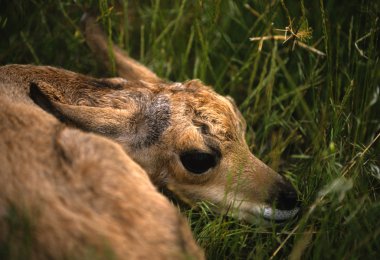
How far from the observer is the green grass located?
3992 millimetres

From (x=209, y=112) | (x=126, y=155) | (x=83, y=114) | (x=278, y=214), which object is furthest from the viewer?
(x=209, y=112)

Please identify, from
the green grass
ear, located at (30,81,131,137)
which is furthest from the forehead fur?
the green grass

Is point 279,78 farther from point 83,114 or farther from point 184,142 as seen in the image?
point 83,114

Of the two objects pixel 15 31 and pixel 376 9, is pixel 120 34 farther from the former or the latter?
pixel 376 9

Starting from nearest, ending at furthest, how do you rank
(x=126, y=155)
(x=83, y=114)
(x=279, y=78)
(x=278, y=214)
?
(x=126, y=155) < (x=83, y=114) < (x=278, y=214) < (x=279, y=78)

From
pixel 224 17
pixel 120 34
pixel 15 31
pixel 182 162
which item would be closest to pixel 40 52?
pixel 15 31

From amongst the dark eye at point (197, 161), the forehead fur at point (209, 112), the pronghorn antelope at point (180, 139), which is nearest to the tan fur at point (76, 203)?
the pronghorn antelope at point (180, 139)

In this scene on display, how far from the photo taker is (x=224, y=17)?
6406 millimetres

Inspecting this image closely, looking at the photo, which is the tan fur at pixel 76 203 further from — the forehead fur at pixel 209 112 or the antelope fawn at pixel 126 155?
the forehead fur at pixel 209 112

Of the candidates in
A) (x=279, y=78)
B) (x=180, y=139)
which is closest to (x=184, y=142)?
(x=180, y=139)

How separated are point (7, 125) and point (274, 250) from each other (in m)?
2.05

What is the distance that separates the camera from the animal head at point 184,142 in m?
4.12

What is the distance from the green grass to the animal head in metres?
0.19

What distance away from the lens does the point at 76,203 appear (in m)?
2.78
